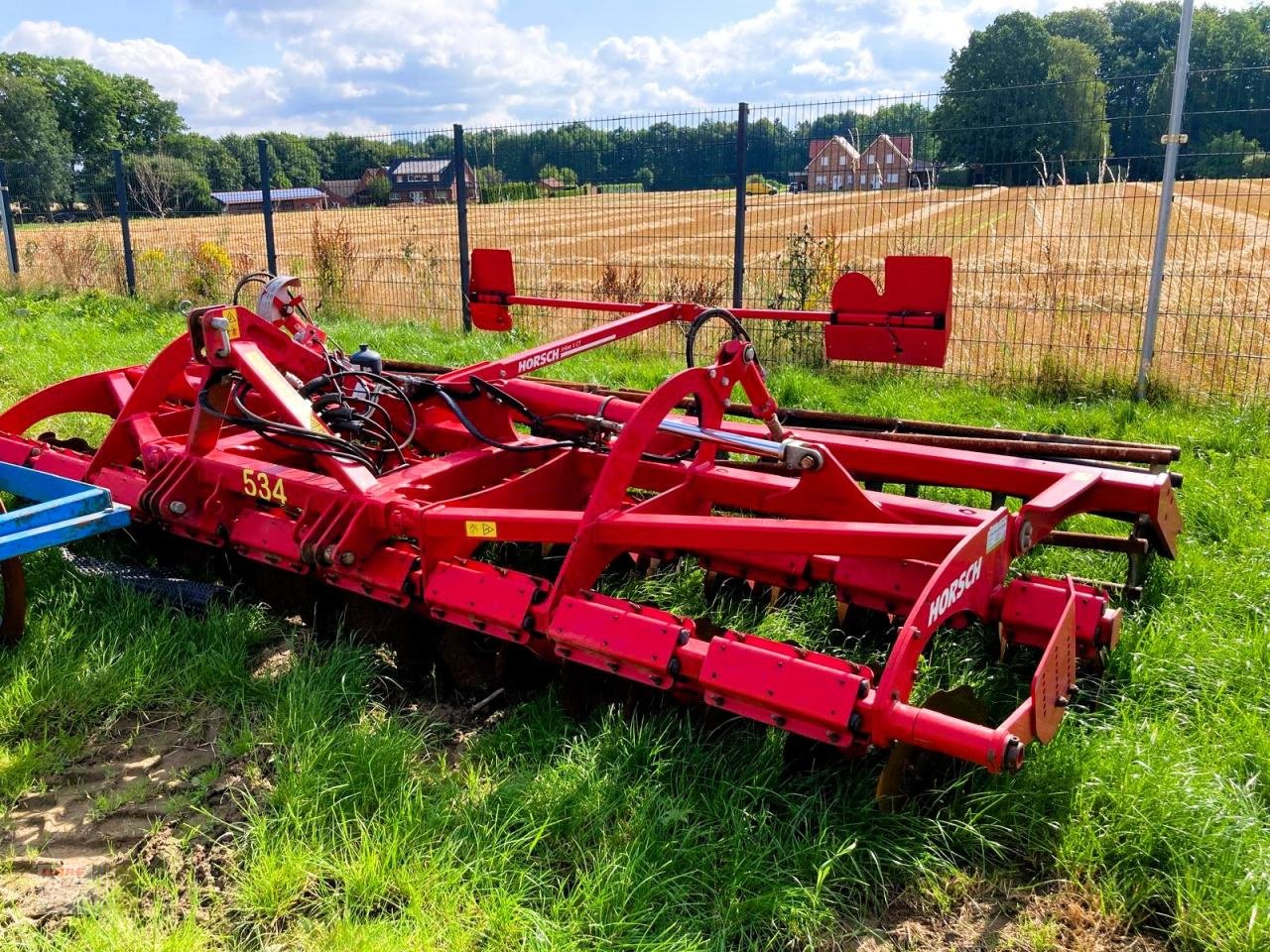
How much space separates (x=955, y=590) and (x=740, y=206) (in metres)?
6.23

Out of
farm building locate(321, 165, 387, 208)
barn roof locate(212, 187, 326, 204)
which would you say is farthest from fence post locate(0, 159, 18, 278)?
farm building locate(321, 165, 387, 208)

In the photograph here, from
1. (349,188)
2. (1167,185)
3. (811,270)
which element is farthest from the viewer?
(349,188)

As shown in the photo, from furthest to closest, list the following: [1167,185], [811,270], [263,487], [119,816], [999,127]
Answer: [811,270], [999,127], [1167,185], [263,487], [119,816]

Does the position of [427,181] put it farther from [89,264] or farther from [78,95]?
[78,95]

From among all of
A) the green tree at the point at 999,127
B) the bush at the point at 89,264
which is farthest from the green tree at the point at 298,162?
the green tree at the point at 999,127

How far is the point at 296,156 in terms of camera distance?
13938 millimetres

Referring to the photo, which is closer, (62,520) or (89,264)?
(62,520)

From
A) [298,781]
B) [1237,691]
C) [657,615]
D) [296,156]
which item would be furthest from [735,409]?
[296,156]

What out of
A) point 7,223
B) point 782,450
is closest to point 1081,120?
point 782,450

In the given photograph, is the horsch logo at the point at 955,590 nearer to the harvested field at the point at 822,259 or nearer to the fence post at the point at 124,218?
the harvested field at the point at 822,259

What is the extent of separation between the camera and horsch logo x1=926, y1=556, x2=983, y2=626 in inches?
105

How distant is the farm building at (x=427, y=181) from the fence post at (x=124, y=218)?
12.1ft

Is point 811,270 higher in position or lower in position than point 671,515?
higher

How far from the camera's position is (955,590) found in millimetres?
2799
